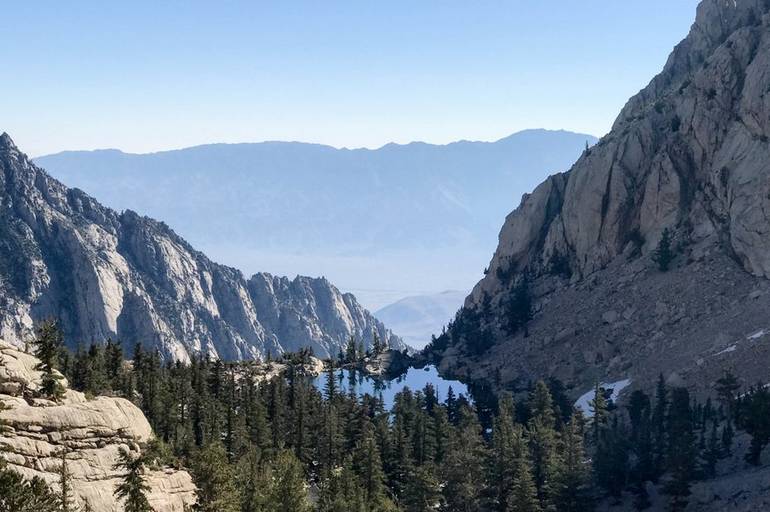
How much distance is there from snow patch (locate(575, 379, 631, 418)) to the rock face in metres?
77.3

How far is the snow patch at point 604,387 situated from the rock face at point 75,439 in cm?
7731

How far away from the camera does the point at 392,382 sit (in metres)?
186

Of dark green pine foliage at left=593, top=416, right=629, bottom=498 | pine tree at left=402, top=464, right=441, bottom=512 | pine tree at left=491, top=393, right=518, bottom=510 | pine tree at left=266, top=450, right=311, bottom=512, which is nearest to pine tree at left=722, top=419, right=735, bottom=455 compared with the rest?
dark green pine foliage at left=593, top=416, right=629, bottom=498

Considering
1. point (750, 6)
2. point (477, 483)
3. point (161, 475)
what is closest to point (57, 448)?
point (161, 475)

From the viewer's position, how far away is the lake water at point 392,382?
170500 mm

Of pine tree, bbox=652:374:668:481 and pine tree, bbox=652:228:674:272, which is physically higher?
pine tree, bbox=652:228:674:272

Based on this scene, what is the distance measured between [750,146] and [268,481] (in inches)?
4484

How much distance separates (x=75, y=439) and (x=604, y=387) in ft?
310

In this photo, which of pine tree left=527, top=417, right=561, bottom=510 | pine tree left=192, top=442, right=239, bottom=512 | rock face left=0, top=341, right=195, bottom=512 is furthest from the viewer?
pine tree left=527, top=417, right=561, bottom=510

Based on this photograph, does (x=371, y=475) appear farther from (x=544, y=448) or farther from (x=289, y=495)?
(x=544, y=448)

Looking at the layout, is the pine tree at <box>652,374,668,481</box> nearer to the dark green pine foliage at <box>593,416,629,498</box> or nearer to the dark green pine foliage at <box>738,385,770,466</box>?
the dark green pine foliage at <box>593,416,629,498</box>

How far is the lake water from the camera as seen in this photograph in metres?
170

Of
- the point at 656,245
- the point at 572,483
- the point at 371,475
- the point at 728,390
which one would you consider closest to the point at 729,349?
the point at 728,390

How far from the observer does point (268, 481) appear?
81000 millimetres
